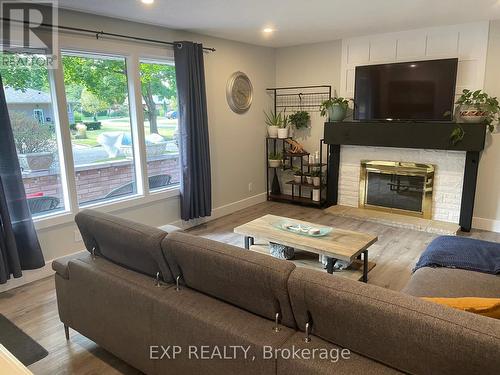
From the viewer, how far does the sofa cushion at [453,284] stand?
2003 millimetres

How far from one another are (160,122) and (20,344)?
272cm

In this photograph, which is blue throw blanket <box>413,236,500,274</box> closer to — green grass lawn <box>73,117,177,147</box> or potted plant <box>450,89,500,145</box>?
potted plant <box>450,89,500,145</box>

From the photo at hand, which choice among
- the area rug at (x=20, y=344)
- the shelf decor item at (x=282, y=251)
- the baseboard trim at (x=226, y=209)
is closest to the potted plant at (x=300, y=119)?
the baseboard trim at (x=226, y=209)

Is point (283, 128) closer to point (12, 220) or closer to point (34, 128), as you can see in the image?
point (34, 128)

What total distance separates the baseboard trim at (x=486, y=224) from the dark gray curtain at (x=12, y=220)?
479 cm

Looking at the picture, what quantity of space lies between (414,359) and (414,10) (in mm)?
3467

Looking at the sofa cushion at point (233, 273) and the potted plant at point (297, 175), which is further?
the potted plant at point (297, 175)

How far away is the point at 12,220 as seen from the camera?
309cm

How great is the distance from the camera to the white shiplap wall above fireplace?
166 inches

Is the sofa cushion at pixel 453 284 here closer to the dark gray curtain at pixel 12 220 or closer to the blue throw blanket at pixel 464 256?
the blue throw blanket at pixel 464 256

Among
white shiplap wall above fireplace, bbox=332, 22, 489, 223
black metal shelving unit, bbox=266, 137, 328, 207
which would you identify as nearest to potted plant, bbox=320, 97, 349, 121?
white shiplap wall above fireplace, bbox=332, 22, 489, 223

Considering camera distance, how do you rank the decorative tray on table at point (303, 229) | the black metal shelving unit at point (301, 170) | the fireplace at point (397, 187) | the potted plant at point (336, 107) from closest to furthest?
the decorative tray on table at point (303, 229)
the fireplace at point (397, 187)
the potted plant at point (336, 107)
the black metal shelving unit at point (301, 170)

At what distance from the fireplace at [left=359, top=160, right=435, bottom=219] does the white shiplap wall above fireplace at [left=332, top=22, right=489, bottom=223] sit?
0.08 m

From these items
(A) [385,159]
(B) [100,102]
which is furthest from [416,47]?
(B) [100,102]
